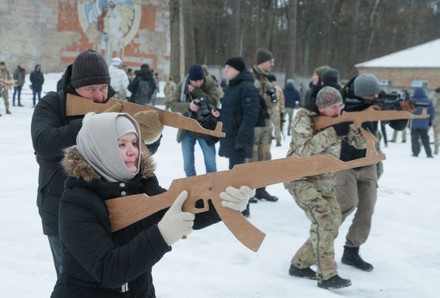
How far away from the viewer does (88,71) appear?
2805 millimetres

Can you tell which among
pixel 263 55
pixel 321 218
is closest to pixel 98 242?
pixel 321 218

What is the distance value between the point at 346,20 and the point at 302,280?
133 ft

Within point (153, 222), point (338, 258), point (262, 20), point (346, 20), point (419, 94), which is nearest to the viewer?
point (153, 222)

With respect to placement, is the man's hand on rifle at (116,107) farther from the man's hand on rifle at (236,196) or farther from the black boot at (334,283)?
the black boot at (334,283)

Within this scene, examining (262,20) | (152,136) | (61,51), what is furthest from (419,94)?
(262,20)

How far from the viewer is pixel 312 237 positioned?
4367 mm

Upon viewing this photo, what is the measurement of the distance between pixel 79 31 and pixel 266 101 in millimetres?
25200

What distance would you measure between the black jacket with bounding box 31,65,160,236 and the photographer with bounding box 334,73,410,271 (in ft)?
8.80

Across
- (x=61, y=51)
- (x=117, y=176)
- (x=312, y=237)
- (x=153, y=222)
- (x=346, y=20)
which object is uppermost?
(x=346, y=20)

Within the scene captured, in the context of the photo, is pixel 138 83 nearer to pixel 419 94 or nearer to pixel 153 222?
pixel 419 94

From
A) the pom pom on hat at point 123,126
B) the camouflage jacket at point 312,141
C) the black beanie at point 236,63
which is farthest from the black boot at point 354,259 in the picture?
the pom pom on hat at point 123,126

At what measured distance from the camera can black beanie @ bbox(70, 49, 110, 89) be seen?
279 cm

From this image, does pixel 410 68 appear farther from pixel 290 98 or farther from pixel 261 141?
pixel 261 141

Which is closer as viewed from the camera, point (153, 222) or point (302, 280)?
point (153, 222)
